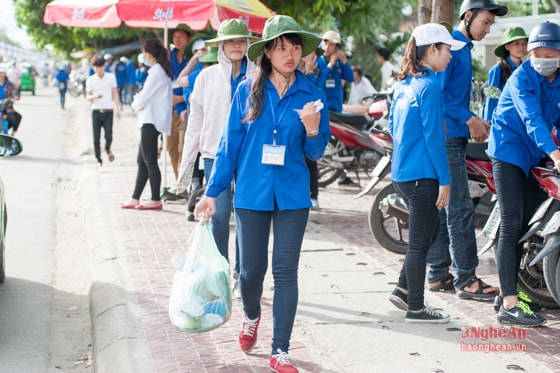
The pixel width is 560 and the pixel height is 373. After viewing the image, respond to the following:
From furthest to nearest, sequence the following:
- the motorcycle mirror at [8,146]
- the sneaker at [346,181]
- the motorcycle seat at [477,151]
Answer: the sneaker at [346,181], the motorcycle seat at [477,151], the motorcycle mirror at [8,146]

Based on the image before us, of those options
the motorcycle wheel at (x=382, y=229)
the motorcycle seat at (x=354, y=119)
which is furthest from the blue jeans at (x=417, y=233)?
the motorcycle seat at (x=354, y=119)

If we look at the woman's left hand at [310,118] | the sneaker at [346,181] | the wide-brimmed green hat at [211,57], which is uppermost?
the wide-brimmed green hat at [211,57]

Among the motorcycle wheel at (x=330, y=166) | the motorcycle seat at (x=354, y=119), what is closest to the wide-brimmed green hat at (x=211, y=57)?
the motorcycle wheel at (x=330, y=166)

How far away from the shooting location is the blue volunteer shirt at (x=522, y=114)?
5926mm

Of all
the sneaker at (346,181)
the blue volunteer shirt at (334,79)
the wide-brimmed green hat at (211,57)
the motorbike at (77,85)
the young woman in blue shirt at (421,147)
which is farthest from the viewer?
the motorbike at (77,85)

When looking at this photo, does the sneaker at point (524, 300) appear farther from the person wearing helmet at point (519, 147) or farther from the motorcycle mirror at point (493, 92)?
the motorcycle mirror at point (493, 92)

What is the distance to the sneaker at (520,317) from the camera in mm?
6020

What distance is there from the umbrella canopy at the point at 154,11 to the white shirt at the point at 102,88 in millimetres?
3812

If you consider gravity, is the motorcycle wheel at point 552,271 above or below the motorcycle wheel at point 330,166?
above

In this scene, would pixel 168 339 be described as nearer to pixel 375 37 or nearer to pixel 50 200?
pixel 50 200

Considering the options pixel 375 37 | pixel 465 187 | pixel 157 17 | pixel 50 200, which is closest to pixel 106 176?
pixel 50 200

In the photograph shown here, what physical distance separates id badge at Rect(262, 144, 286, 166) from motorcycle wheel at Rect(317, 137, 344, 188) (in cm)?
684

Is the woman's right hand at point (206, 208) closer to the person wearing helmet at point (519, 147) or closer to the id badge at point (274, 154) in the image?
the id badge at point (274, 154)

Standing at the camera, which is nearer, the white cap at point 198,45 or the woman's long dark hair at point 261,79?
the woman's long dark hair at point 261,79
